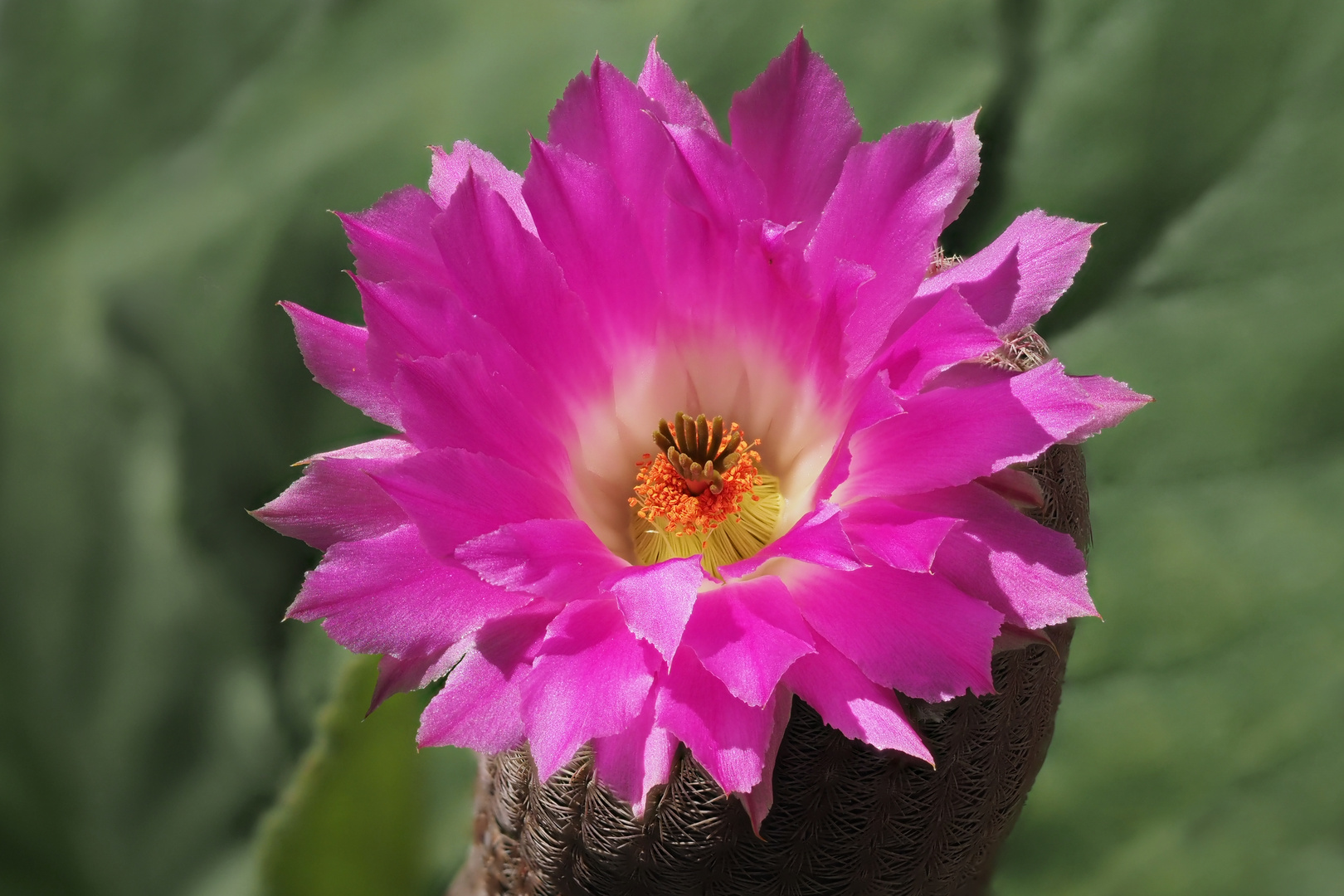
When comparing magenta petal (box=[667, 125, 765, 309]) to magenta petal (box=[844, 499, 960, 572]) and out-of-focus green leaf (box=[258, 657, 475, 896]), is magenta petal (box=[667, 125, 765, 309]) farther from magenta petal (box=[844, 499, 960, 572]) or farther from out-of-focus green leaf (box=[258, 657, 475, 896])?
out-of-focus green leaf (box=[258, 657, 475, 896])

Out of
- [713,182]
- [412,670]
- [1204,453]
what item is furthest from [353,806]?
[1204,453]

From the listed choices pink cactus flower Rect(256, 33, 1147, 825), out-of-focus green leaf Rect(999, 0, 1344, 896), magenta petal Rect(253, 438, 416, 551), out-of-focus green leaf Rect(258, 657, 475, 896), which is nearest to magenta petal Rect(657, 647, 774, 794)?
pink cactus flower Rect(256, 33, 1147, 825)

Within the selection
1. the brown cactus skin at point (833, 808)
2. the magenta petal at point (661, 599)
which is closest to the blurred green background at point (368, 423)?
the brown cactus skin at point (833, 808)

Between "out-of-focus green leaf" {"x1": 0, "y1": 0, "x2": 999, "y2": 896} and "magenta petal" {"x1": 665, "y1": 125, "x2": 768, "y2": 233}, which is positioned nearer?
"magenta petal" {"x1": 665, "y1": 125, "x2": 768, "y2": 233}

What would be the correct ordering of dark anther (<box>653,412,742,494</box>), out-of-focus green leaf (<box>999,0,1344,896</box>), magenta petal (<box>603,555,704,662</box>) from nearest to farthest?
magenta petal (<box>603,555,704,662</box>) → dark anther (<box>653,412,742,494</box>) → out-of-focus green leaf (<box>999,0,1344,896</box>)

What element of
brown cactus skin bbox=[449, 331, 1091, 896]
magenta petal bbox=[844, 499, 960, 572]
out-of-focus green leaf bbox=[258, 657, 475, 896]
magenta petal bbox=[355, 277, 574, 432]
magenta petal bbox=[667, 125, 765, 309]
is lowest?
out-of-focus green leaf bbox=[258, 657, 475, 896]

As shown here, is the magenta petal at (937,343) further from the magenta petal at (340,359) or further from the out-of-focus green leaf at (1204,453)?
the out-of-focus green leaf at (1204,453)

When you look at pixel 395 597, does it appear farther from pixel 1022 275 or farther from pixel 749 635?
pixel 1022 275

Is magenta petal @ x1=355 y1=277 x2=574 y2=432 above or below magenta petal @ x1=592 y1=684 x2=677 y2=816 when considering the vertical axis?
above
